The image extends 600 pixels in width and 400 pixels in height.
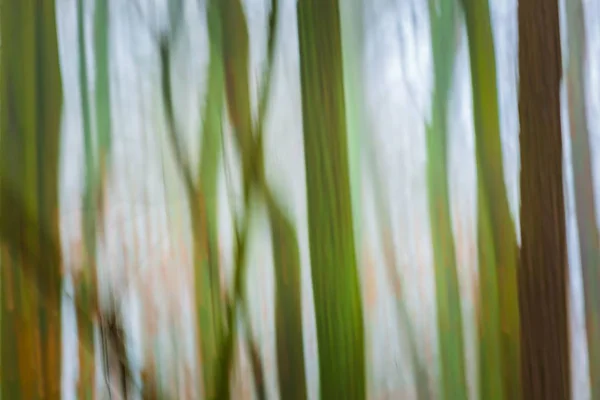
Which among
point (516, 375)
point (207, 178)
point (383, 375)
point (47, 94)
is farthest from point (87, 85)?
point (516, 375)

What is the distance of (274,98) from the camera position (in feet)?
1.97

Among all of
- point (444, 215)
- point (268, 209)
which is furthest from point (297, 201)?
point (444, 215)

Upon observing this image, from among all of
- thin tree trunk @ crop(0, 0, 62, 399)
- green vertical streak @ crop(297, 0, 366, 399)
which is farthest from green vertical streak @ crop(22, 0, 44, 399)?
green vertical streak @ crop(297, 0, 366, 399)

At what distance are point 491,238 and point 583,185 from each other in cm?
11

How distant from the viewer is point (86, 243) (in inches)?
22.8

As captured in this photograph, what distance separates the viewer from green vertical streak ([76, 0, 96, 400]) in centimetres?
57

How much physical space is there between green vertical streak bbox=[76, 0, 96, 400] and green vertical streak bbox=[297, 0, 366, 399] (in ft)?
0.67

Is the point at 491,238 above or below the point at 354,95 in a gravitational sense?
below

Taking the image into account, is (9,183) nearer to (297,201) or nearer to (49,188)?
(49,188)

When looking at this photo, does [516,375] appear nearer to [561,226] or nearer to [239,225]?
[561,226]

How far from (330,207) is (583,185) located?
255 mm

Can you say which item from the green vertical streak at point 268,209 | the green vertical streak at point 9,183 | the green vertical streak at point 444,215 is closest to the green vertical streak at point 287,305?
the green vertical streak at point 268,209

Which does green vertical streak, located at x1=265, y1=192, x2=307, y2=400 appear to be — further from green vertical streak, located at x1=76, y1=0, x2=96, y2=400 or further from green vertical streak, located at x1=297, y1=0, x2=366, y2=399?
green vertical streak, located at x1=76, y1=0, x2=96, y2=400

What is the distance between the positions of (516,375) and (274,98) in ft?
1.16
